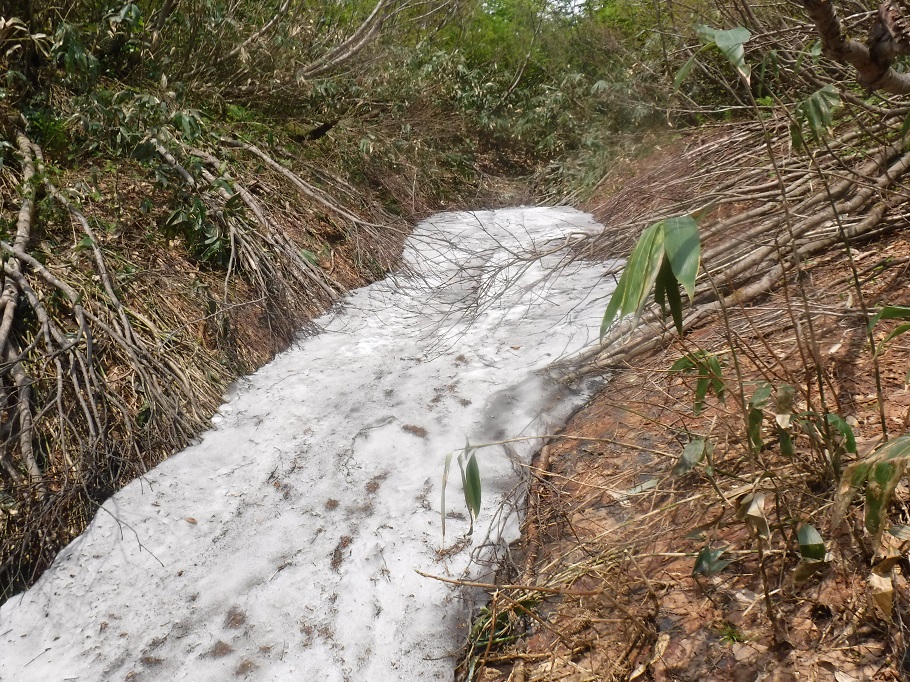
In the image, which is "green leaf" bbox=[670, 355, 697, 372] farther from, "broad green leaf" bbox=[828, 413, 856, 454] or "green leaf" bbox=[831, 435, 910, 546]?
"green leaf" bbox=[831, 435, 910, 546]

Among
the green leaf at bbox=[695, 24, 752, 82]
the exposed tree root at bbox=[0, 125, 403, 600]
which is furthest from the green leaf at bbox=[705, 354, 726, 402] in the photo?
the exposed tree root at bbox=[0, 125, 403, 600]

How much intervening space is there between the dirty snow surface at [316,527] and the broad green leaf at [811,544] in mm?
987

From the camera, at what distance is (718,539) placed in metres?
1.77

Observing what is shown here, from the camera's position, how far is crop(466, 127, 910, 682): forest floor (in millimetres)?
1460

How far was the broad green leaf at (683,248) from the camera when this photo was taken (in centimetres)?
108

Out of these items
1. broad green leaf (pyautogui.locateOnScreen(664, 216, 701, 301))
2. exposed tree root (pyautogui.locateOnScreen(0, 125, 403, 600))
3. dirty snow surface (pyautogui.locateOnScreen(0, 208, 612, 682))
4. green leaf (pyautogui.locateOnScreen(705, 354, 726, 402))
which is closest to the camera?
broad green leaf (pyautogui.locateOnScreen(664, 216, 701, 301))

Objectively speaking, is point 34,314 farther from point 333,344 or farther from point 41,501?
point 333,344

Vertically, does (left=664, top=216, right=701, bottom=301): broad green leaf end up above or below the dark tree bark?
below

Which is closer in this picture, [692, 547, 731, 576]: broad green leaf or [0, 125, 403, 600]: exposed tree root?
[692, 547, 731, 576]: broad green leaf

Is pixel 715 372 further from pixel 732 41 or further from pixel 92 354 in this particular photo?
pixel 92 354

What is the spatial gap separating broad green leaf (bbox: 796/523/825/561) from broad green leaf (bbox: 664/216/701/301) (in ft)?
2.24

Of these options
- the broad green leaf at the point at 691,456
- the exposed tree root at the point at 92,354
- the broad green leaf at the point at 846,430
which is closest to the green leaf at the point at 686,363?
the broad green leaf at the point at 691,456

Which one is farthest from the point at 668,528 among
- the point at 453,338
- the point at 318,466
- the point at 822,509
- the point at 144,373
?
the point at 144,373

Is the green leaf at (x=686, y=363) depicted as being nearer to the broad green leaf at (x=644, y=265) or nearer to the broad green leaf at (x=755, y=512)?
the broad green leaf at (x=755, y=512)
